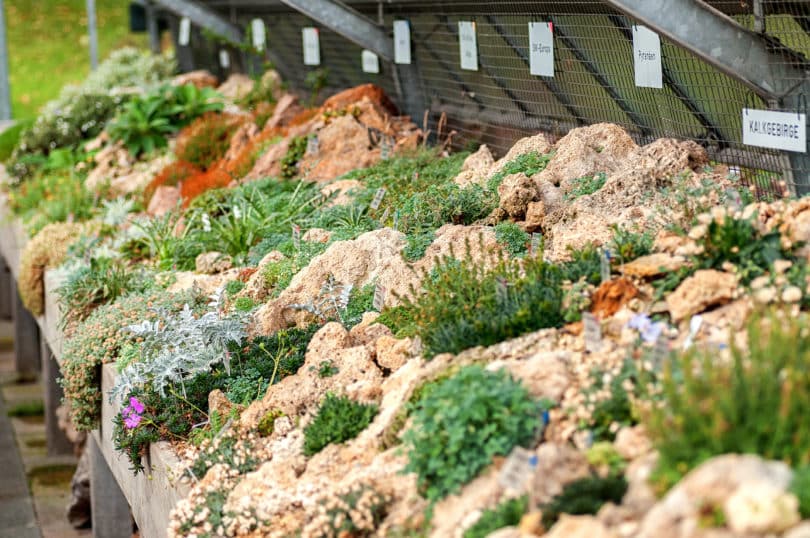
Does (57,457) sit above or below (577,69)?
below

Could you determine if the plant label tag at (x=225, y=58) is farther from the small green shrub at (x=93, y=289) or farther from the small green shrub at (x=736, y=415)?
the small green shrub at (x=736, y=415)

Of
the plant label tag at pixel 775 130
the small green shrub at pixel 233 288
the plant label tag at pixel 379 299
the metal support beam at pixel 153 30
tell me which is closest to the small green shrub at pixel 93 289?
the small green shrub at pixel 233 288

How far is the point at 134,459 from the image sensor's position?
464 centimetres

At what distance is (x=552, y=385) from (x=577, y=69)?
3.30 metres

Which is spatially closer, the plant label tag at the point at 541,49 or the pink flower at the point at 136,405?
the pink flower at the point at 136,405

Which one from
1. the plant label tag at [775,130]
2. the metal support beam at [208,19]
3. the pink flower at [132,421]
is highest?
the metal support beam at [208,19]

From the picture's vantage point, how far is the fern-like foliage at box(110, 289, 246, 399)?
4672 millimetres

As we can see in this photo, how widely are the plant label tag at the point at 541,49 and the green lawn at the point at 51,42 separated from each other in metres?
17.9

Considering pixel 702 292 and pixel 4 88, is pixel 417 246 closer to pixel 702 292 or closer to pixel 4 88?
pixel 702 292

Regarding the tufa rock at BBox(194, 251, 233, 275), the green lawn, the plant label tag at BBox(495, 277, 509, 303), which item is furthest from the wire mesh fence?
the green lawn

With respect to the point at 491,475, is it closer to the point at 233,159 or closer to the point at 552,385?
the point at 552,385

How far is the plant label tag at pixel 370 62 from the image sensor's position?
360 inches

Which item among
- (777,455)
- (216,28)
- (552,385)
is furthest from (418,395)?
(216,28)

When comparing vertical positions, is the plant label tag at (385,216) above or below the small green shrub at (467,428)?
above
